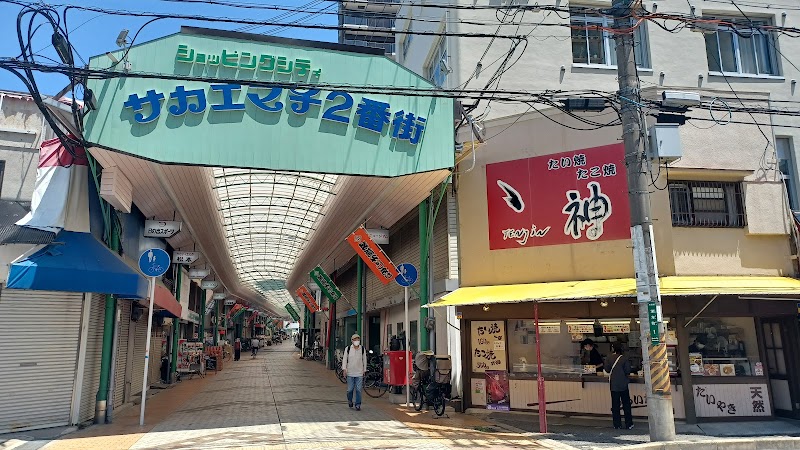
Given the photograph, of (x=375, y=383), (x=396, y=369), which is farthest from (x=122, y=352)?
(x=375, y=383)

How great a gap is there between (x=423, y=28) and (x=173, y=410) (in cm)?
1577

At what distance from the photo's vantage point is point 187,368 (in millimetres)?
24172

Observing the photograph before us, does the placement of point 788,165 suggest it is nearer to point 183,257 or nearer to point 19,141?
point 183,257

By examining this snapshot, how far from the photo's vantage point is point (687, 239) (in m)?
11.9

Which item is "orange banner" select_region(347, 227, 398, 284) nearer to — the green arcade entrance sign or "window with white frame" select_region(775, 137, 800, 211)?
the green arcade entrance sign

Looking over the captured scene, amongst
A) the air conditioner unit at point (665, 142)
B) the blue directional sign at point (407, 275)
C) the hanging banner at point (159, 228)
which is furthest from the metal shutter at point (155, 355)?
the air conditioner unit at point (665, 142)

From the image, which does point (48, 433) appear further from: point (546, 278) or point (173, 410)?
point (546, 278)

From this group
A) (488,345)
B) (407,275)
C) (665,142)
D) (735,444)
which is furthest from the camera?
(407,275)

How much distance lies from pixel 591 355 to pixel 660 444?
3472 mm

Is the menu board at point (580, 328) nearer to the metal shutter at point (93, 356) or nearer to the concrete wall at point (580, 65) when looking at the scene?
the concrete wall at point (580, 65)

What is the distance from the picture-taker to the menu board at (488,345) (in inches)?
534

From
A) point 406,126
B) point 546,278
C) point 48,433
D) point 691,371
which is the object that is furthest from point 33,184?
point 691,371

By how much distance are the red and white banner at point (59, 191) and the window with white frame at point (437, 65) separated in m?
11.0

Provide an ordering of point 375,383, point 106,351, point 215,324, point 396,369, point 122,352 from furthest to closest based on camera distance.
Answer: point 215,324 → point 375,383 → point 396,369 → point 122,352 → point 106,351
